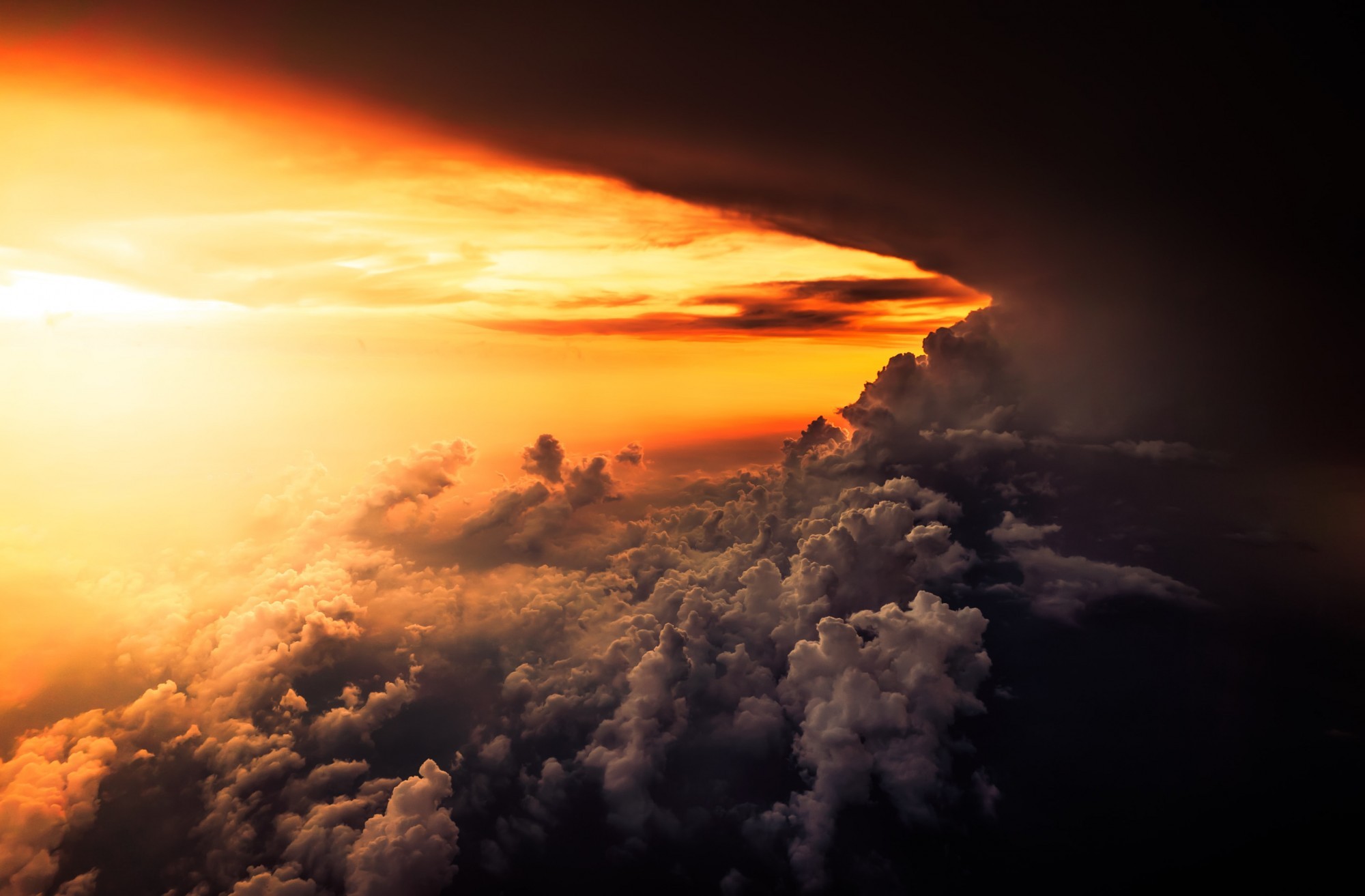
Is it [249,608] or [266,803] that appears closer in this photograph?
[249,608]

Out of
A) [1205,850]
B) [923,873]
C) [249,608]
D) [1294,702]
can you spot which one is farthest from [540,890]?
[1294,702]

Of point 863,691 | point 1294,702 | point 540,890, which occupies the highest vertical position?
point 863,691

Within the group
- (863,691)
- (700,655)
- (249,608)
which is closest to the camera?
(863,691)

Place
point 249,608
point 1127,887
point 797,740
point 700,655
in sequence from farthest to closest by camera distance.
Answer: point 797,740 → point 249,608 → point 700,655 → point 1127,887

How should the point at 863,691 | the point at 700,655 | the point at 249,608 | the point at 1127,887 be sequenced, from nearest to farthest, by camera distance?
the point at 863,691
the point at 1127,887
the point at 700,655
the point at 249,608

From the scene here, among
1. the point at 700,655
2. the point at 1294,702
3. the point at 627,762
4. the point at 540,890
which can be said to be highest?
the point at 700,655

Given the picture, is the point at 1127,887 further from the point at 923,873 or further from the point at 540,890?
the point at 540,890

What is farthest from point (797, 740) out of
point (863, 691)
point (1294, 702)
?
point (1294, 702)

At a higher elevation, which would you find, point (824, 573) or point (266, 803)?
point (824, 573)

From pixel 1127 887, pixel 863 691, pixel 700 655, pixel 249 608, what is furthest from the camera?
pixel 249 608

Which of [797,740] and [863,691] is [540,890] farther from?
[863,691]
